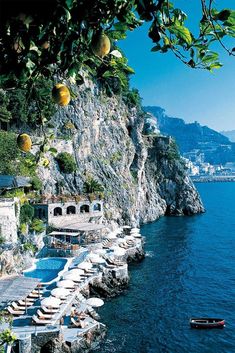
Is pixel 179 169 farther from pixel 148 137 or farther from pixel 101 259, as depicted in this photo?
pixel 101 259

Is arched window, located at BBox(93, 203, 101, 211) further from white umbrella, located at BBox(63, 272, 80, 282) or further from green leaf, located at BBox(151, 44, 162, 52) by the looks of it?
green leaf, located at BBox(151, 44, 162, 52)

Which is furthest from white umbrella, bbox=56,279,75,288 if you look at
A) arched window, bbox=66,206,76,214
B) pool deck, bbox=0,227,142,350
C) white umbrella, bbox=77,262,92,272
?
arched window, bbox=66,206,76,214

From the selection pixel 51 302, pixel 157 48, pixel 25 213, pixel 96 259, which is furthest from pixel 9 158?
pixel 157 48

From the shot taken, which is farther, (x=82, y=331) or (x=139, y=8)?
(x=82, y=331)

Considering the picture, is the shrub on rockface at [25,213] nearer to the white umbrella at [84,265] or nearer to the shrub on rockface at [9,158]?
the shrub on rockface at [9,158]

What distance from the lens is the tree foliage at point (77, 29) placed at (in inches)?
123

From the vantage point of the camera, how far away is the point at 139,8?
3.27 m

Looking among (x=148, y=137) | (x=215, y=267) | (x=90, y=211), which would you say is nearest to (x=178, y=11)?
(x=215, y=267)

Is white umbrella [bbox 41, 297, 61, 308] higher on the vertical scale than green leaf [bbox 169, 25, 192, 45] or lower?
lower

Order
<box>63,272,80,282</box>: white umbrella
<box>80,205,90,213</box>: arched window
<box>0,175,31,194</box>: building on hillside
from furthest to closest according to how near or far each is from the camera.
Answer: <box>80,205,90,213</box>: arched window, <box>0,175,31,194</box>: building on hillside, <box>63,272,80,282</box>: white umbrella

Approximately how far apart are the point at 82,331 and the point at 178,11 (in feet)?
90.2

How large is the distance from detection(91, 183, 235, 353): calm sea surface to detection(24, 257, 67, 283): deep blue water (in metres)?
6.23

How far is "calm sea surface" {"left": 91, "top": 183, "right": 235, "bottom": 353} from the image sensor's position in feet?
95.8

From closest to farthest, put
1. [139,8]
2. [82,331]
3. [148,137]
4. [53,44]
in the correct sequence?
[139,8] < [53,44] < [82,331] < [148,137]
